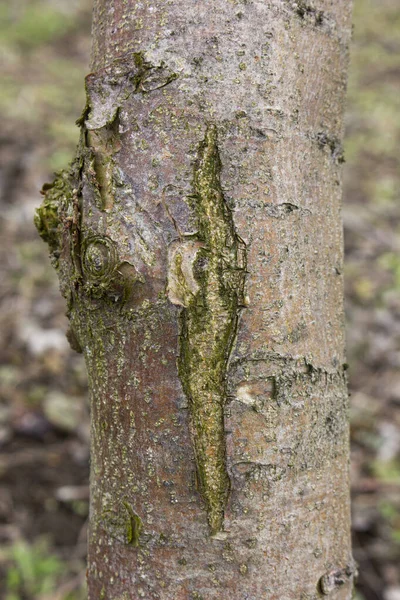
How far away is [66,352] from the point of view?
3.04 metres

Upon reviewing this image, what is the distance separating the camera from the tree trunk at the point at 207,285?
609 mm

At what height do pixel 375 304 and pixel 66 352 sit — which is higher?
pixel 375 304

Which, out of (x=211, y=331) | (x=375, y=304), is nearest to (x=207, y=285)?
(x=211, y=331)

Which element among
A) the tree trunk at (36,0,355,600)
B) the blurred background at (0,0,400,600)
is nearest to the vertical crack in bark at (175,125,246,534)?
the tree trunk at (36,0,355,600)

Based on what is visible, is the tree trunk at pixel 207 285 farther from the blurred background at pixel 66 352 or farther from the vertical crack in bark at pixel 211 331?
→ the blurred background at pixel 66 352

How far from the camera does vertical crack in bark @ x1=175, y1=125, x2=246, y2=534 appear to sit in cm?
61

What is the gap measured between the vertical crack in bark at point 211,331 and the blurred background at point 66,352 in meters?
1.84

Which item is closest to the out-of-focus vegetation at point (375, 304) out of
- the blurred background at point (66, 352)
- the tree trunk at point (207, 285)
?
the blurred background at point (66, 352)

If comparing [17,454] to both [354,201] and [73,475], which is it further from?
[354,201]

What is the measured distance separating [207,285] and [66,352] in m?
2.54

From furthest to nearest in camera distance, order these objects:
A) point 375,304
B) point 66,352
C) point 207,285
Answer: point 375,304, point 66,352, point 207,285

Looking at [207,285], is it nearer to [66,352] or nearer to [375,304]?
[66,352]

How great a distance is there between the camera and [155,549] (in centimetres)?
65

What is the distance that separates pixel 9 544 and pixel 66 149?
Result: 300cm
